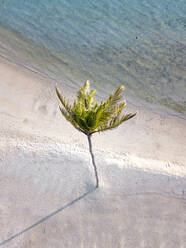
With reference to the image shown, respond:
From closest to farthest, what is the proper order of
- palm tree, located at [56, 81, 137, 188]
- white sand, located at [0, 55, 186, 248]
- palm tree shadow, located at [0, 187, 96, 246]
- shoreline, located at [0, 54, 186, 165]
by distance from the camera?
palm tree, located at [56, 81, 137, 188]
palm tree shadow, located at [0, 187, 96, 246]
white sand, located at [0, 55, 186, 248]
shoreline, located at [0, 54, 186, 165]

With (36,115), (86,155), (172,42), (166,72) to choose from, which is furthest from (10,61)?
(172,42)

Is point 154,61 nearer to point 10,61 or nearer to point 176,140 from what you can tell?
point 176,140

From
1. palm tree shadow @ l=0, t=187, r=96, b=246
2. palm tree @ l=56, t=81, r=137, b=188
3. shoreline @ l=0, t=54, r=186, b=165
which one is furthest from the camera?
shoreline @ l=0, t=54, r=186, b=165

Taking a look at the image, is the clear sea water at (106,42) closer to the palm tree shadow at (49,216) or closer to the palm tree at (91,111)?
the palm tree shadow at (49,216)

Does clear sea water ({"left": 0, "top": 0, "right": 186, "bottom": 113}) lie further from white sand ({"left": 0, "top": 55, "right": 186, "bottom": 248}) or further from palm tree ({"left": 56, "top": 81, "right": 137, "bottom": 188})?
palm tree ({"left": 56, "top": 81, "right": 137, "bottom": 188})

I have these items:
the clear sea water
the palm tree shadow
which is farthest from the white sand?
the clear sea water
